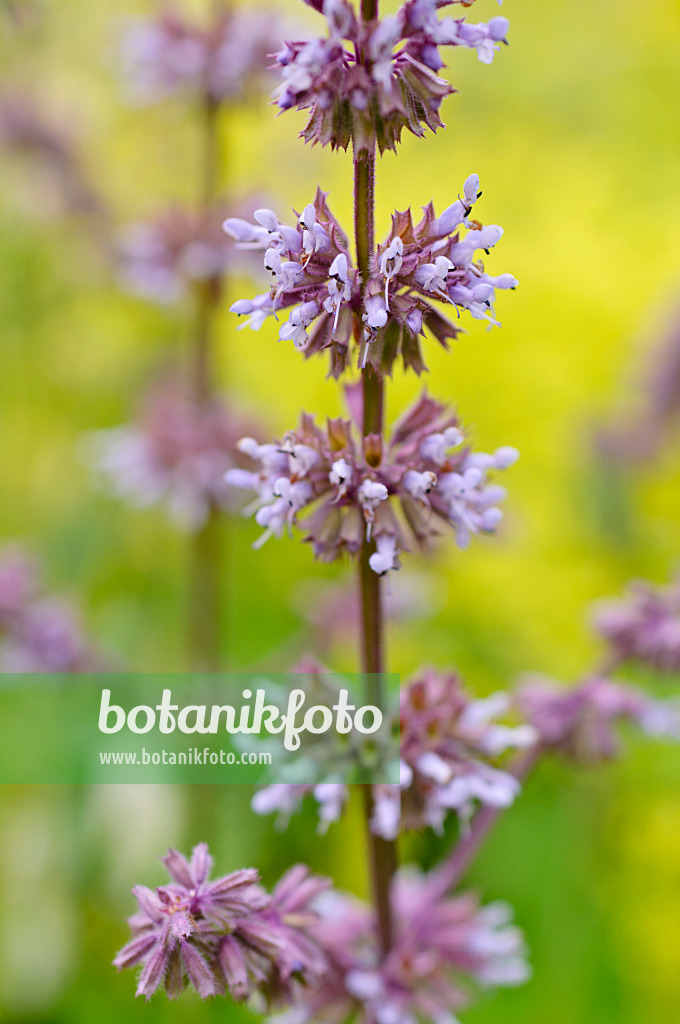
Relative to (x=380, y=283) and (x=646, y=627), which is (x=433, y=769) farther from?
(x=380, y=283)

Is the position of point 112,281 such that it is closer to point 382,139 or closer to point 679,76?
point 382,139

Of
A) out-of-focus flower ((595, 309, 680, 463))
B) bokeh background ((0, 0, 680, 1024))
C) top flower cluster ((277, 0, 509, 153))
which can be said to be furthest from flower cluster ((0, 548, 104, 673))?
out-of-focus flower ((595, 309, 680, 463))

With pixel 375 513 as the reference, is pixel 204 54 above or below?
above

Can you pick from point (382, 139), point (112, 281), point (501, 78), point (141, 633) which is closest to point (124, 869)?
point (141, 633)

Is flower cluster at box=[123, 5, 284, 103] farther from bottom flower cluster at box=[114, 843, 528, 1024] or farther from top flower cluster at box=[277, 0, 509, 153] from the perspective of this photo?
bottom flower cluster at box=[114, 843, 528, 1024]

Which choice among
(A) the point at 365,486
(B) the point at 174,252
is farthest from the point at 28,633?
(A) the point at 365,486

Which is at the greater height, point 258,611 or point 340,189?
point 340,189
